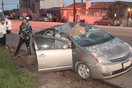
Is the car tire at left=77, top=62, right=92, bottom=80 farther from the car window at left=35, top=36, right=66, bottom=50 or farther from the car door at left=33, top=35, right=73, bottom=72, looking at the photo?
the car window at left=35, top=36, right=66, bottom=50

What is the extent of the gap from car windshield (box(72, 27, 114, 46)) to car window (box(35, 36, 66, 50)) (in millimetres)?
499

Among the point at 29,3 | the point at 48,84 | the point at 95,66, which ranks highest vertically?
the point at 29,3

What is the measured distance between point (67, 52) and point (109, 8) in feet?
94.4

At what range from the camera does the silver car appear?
438cm

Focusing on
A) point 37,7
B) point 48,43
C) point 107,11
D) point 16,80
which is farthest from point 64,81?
point 37,7

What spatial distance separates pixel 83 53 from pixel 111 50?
0.75 meters

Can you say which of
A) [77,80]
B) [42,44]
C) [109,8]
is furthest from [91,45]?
[109,8]

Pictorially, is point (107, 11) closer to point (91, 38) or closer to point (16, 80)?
point (91, 38)

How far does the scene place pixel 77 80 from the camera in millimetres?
4930

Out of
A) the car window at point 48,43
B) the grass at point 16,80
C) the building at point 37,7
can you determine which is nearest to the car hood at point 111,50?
the car window at point 48,43

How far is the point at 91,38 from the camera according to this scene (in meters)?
5.44

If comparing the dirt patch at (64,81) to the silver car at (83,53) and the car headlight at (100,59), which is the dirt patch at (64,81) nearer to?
the silver car at (83,53)

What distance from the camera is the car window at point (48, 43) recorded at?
504 cm

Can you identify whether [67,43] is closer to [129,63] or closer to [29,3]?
[129,63]
